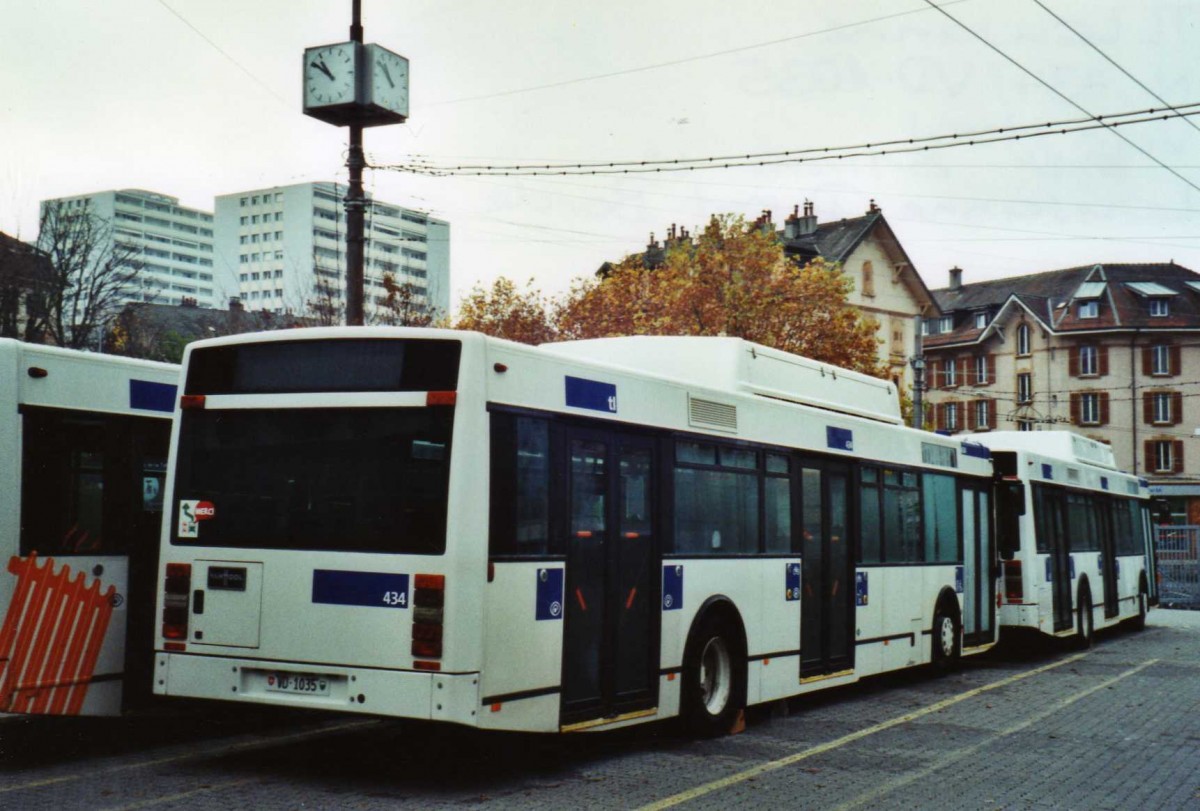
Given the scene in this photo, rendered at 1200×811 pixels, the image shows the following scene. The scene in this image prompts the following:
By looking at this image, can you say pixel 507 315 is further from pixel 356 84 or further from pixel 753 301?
pixel 356 84

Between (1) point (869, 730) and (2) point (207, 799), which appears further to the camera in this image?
(1) point (869, 730)

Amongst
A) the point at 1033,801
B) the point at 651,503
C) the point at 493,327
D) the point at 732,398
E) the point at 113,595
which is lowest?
the point at 1033,801

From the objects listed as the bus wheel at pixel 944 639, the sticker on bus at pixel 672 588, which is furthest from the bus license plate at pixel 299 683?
the bus wheel at pixel 944 639

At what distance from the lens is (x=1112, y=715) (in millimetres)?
13391

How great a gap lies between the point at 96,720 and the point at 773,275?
1313 inches

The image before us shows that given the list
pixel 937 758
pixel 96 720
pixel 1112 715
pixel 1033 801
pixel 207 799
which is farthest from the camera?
pixel 1112 715

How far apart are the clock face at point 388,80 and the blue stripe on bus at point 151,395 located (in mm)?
8000

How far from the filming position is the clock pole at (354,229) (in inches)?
643

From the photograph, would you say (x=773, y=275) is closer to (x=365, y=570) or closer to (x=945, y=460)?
(x=945, y=460)

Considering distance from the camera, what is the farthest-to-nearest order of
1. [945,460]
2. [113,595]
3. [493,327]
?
[493,327] < [945,460] < [113,595]

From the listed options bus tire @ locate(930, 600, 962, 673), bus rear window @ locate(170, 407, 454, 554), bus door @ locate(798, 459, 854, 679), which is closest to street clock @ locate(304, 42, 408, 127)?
bus door @ locate(798, 459, 854, 679)

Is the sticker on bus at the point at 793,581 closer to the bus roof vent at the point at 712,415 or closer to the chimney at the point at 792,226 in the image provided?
the bus roof vent at the point at 712,415

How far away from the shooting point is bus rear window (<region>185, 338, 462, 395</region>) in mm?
8570

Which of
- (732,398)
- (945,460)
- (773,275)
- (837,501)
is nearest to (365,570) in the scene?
(732,398)
